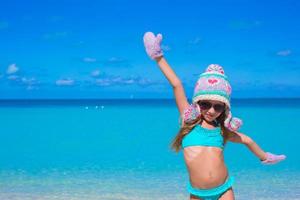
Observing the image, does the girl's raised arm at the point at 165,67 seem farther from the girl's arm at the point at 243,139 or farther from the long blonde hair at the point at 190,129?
the girl's arm at the point at 243,139

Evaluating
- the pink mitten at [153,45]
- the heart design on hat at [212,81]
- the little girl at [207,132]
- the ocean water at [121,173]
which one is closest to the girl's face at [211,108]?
the little girl at [207,132]

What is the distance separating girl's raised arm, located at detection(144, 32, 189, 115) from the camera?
13.3ft

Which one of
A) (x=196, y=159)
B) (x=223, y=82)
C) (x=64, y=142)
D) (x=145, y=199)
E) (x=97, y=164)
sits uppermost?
(x=64, y=142)

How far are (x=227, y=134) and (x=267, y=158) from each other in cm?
31

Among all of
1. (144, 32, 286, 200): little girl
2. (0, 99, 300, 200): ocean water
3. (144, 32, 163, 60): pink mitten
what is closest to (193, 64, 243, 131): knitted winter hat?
(144, 32, 286, 200): little girl

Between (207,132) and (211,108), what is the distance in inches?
6.1

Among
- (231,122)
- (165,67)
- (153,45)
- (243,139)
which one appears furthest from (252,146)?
(153,45)

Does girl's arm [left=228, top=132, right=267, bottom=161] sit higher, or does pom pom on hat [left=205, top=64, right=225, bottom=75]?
→ pom pom on hat [left=205, top=64, right=225, bottom=75]

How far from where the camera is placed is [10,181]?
365 inches

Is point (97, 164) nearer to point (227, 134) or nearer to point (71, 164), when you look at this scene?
A: point (71, 164)

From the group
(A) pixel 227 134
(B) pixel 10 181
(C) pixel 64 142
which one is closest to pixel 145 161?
(B) pixel 10 181

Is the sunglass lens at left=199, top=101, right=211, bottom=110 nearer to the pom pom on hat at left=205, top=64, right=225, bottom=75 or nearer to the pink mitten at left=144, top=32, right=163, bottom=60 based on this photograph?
the pom pom on hat at left=205, top=64, right=225, bottom=75

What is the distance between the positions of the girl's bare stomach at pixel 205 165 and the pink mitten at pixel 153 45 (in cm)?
59

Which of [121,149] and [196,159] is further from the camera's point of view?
[121,149]
